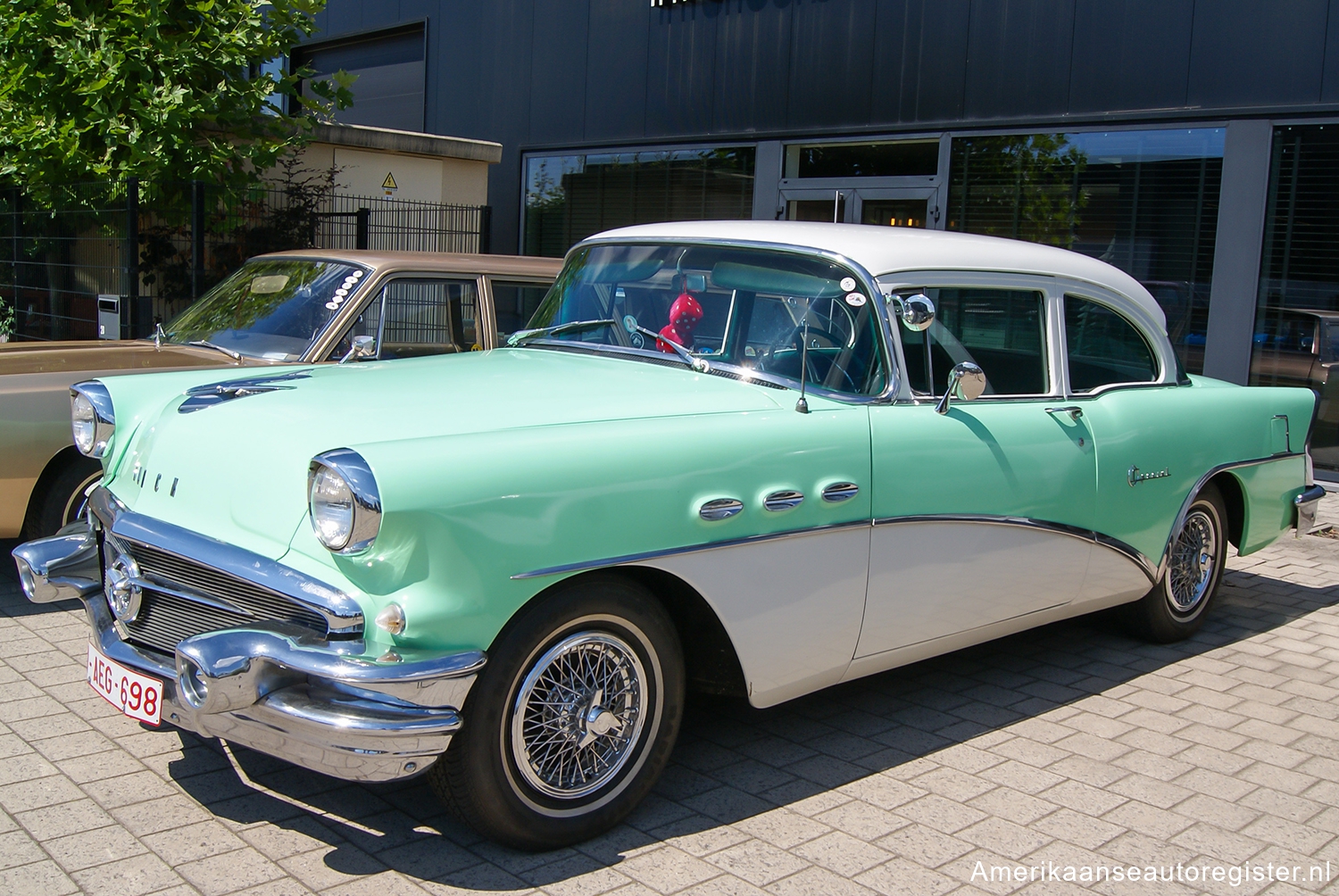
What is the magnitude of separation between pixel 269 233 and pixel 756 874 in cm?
942

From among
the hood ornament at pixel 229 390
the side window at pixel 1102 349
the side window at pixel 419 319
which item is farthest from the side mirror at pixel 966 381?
the side window at pixel 419 319

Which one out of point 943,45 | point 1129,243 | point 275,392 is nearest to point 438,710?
point 275,392

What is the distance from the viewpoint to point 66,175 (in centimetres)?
962

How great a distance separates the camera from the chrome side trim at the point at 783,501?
3.39 metres

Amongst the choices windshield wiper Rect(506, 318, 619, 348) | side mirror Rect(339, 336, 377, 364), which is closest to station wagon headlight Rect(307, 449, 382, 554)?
windshield wiper Rect(506, 318, 619, 348)

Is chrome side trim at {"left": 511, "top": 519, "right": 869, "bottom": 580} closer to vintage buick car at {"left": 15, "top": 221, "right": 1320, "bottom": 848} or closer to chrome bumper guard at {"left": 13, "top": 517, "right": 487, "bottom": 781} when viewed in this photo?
vintage buick car at {"left": 15, "top": 221, "right": 1320, "bottom": 848}

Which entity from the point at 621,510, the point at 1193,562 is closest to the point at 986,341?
the point at 1193,562

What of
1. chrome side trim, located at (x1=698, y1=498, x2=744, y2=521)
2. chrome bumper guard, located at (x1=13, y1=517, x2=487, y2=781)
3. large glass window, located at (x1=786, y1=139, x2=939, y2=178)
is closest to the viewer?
chrome bumper guard, located at (x1=13, y1=517, x2=487, y2=781)

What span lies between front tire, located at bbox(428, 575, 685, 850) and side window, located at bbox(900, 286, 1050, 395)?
4.66ft

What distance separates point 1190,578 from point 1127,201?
5.37 m

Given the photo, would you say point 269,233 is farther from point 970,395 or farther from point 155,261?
point 970,395

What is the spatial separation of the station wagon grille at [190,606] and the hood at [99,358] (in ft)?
7.62

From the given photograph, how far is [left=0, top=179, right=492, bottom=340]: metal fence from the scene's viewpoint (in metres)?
9.83

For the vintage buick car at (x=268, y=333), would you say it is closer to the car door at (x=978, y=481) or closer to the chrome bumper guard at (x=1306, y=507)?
the car door at (x=978, y=481)
